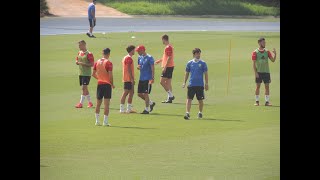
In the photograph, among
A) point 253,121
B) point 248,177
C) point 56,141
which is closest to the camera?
point 248,177

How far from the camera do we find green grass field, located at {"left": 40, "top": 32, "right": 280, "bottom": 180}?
21.3 meters

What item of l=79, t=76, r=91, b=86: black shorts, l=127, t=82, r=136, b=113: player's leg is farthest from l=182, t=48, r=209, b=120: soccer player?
l=79, t=76, r=91, b=86: black shorts

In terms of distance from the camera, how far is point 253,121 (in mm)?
26594

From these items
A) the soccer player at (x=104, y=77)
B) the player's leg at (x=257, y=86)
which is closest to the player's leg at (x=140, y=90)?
the soccer player at (x=104, y=77)

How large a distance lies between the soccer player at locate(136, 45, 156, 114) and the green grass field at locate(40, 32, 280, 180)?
1.84ft

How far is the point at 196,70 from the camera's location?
25.9 metres

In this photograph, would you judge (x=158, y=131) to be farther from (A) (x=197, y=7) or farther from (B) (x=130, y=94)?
(A) (x=197, y=7)

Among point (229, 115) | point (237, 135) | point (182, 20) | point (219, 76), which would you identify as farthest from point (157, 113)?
point (182, 20)

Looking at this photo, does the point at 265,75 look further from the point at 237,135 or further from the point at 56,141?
the point at 56,141

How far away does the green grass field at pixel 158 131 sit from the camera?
69.9ft

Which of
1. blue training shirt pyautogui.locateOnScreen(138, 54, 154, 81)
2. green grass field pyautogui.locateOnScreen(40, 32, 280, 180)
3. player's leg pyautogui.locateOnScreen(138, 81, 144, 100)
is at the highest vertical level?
blue training shirt pyautogui.locateOnScreen(138, 54, 154, 81)

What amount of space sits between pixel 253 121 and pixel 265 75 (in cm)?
306

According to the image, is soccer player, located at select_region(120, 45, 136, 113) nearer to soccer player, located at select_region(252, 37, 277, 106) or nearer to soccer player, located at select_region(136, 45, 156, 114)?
soccer player, located at select_region(136, 45, 156, 114)

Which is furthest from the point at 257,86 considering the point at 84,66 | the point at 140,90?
the point at 84,66
